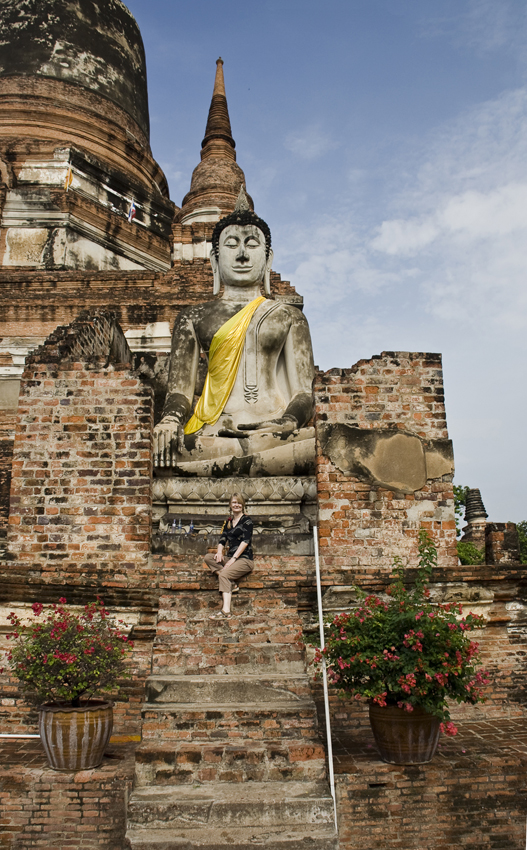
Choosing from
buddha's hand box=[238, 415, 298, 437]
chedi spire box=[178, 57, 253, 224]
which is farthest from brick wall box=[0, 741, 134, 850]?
chedi spire box=[178, 57, 253, 224]

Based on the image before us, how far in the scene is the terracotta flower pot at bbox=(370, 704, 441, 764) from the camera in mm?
3898

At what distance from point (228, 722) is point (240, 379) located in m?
3.76

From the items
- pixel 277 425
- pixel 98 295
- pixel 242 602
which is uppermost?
pixel 98 295

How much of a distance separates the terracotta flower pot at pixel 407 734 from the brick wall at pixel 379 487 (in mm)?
1229

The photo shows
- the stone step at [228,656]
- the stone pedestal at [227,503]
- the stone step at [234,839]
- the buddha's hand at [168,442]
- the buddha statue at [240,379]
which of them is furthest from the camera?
the buddha statue at [240,379]

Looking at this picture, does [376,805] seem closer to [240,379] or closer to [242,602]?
[242,602]

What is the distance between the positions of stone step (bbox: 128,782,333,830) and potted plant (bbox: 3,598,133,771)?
48 centimetres

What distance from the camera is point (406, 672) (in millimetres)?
3842

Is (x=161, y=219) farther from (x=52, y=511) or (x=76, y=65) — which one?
(x=52, y=511)

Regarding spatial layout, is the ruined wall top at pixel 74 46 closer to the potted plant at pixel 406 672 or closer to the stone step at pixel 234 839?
the potted plant at pixel 406 672

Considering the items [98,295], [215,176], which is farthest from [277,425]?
[215,176]

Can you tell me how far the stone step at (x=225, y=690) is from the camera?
4188 mm

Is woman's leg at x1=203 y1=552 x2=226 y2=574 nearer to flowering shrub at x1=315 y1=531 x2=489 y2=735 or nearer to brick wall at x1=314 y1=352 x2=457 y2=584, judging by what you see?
brick wall at x1=314 y1=352 x2=457 y2=584

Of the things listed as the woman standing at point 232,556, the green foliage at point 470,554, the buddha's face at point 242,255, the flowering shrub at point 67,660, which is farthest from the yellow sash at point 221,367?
the green foliage at point 470,554
